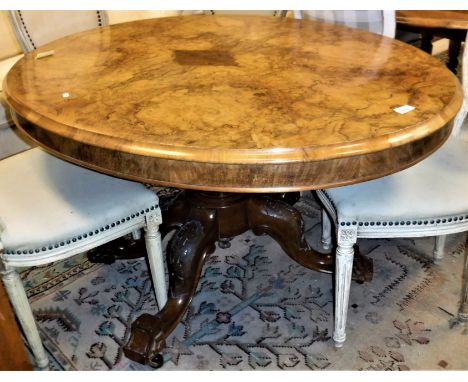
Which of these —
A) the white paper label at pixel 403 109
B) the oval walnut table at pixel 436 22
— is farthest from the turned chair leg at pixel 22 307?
the oval walnut table at pixel 436 22

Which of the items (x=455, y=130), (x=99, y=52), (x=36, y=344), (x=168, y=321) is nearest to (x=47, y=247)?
(x=36, y=344)

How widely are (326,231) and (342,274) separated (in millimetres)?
451

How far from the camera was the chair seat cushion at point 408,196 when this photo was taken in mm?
1169

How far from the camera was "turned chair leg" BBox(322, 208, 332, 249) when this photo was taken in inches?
65.3

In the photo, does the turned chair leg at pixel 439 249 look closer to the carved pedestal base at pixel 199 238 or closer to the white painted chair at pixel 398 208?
the carved pedestal base at pixel 199 238

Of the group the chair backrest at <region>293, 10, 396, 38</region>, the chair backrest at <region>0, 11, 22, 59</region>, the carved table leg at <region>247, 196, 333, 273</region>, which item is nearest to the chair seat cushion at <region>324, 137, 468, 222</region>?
the carved table leg at <region>247, 196, 333, 273</region>

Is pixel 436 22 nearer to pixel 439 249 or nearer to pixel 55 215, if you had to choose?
pixel 439 249

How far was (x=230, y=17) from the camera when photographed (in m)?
1.60

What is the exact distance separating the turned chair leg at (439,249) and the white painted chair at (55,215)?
2.64 feet

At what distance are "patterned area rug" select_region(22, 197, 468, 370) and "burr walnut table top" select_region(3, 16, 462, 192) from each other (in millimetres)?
578

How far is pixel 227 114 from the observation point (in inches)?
38.9

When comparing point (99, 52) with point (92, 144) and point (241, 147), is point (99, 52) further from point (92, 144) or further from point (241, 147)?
point (241, 147)

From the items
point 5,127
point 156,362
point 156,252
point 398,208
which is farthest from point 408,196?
point 5,127

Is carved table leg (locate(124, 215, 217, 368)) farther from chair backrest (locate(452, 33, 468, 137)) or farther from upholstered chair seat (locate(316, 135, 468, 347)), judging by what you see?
chair backrest (locate(452, 33, 468, 137))
